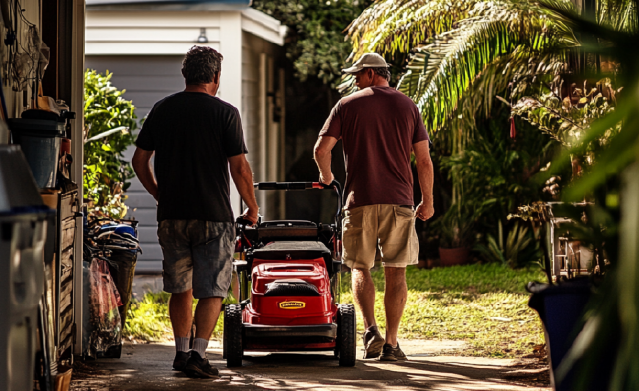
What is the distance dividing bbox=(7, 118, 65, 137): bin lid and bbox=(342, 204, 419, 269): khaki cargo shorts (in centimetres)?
236

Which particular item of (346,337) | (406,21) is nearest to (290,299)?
(346,337)

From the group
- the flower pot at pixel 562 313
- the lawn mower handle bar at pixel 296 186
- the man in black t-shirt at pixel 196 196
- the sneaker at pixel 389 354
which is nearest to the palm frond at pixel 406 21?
the lawn mower handle bar at pixel 296 186

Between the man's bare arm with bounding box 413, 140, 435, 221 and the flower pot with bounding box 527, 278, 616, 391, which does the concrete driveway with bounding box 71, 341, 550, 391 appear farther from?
the flower pot with bounding box 527, 278, 616, 391

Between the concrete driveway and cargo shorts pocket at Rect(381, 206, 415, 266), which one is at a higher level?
A: cargo shorts pocket at Rect(381, 206, 415, 266)

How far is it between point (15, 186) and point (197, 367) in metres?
2.40

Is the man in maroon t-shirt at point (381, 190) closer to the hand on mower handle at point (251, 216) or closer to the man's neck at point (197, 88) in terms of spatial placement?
the hand on mower handle at point (251, 216)

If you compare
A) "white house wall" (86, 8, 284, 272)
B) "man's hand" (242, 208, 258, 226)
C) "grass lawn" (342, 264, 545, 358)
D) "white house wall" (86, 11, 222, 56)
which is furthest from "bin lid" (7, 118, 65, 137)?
"white house wall" (86, 11, 222, 56)

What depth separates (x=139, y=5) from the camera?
10984 millimetres

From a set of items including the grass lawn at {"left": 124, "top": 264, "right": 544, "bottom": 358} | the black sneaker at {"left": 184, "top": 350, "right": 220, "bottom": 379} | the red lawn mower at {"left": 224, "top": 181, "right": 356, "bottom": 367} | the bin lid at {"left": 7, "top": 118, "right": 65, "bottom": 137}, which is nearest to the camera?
A: the bin lid at {"left": 7, "top": 118, "right": 65, "bottom": 137}

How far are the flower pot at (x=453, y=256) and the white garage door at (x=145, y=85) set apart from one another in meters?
3.87

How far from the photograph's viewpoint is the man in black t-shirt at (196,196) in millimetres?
5262

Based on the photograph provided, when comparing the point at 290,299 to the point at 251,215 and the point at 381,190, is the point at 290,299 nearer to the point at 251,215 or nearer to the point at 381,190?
the point at 251,215

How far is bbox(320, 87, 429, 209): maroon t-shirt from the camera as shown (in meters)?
6.03

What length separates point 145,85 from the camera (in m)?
11.5
